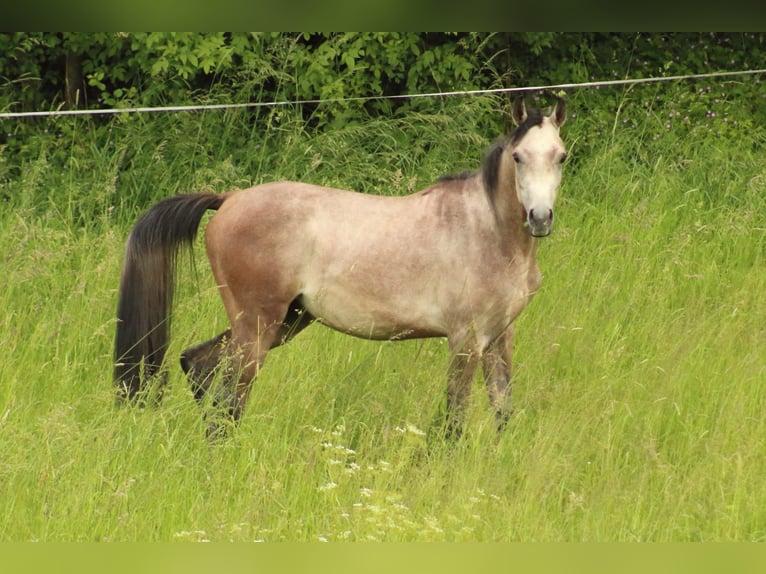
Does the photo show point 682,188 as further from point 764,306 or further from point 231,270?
point 231,270

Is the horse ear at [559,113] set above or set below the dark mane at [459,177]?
above

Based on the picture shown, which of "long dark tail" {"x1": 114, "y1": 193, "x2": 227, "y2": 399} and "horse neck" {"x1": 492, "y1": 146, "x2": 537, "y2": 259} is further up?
"horse neck" {"x1": 492, "y1": 146, "x2": 537, "y2": 259}

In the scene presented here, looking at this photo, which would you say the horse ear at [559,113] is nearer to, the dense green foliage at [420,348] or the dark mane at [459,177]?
the dark mane at [459,177]

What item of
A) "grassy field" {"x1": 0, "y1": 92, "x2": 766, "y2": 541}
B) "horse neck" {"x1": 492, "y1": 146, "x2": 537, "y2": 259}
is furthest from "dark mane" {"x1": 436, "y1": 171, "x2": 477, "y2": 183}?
"grassy field" {"x1": 0, "y1": 92, "x2": 766, "y2": 541}

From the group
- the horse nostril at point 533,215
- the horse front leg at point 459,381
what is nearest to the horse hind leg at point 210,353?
the horse front leg at point 459,381

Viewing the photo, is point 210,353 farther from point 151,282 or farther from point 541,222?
point 541,222

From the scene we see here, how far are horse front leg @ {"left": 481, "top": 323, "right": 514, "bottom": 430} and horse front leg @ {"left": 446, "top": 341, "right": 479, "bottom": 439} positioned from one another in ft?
0.57

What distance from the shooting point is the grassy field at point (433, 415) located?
3.66 metres

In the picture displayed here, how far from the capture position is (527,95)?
9273 mm

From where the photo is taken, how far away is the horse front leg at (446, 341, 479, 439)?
15.5 feet

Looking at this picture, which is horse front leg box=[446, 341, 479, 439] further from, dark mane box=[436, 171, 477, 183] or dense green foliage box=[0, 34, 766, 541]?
dark mane box=[436, 171, 477, 183]

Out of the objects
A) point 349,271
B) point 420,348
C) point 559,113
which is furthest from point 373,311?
point 559,113

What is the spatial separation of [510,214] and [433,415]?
98 centimetres

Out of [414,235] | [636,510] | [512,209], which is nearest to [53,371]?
[414,235]
